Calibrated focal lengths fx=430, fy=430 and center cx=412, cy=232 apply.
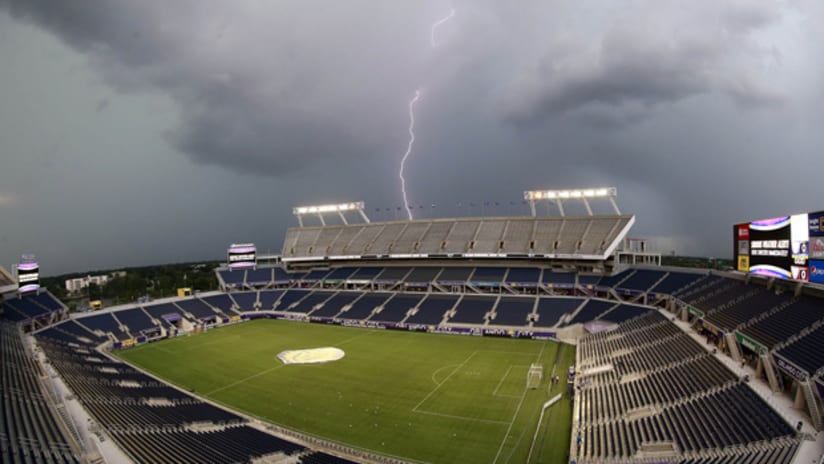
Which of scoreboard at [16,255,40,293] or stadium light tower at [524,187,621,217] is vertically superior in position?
stadium light tower at [524,187,621,217]

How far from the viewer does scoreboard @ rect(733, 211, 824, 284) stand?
2230 cm

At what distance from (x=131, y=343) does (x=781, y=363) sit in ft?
185

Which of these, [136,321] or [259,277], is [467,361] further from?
[259,277]

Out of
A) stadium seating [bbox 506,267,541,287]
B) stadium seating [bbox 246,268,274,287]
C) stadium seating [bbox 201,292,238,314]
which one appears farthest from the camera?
stadium seating [bbox 246,268,274,287]

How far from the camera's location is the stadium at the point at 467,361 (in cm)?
1831

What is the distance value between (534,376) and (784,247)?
17.3 metres

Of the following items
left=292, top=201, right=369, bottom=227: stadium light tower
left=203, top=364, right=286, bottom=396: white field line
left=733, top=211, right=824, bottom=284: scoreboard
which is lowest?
left=203, top=364, right=286, bottom=396: white field line

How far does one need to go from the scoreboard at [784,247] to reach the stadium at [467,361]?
122 millimetres

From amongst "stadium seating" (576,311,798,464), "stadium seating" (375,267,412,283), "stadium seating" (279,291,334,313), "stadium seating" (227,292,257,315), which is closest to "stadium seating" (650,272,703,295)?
"stadium seating" (576,311,798,464)

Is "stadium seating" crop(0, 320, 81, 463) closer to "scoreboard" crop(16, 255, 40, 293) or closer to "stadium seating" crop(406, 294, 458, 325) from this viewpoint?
"scoreboard" crop(16, 255, 40, 293)

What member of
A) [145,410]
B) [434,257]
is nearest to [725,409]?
[145,410]

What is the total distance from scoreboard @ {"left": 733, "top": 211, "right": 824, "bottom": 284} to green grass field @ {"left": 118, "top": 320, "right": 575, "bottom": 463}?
47.9 feet

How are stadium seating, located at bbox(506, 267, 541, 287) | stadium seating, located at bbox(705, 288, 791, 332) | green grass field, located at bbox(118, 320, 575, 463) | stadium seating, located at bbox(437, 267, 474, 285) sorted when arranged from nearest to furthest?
1. green grass field, located at bbox(118, 320, 575, 463)
2. stadium seating, located at bbox(705, 288, 791, 332)
3. stadium seating, located at bbox(506, 267, 541, 287)
4. stadium seating, located at bbox(437, 267, 474, 285)

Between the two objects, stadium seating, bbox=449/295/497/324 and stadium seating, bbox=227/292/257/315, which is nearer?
stadium seating, bbox=449/295/497/324
